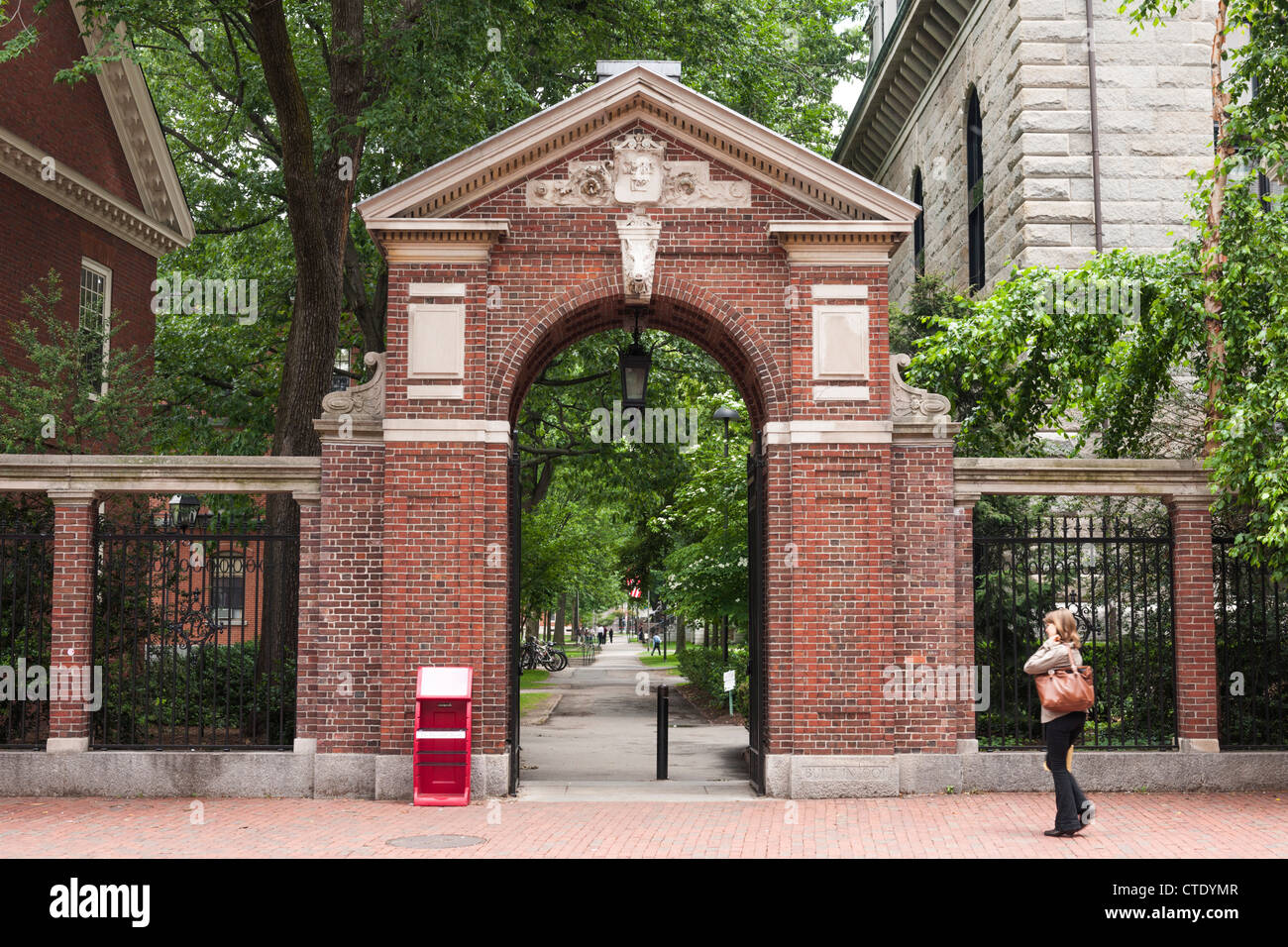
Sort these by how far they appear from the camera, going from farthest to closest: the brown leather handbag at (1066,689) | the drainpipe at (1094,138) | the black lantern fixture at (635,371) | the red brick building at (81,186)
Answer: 1. the red brick building at (81,186)
2. the drainpipe at (1094,138)
3. the black lantern fixture at (635,371)
4. the brown leather handbag at (1066,689)

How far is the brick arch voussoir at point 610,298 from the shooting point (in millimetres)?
12258

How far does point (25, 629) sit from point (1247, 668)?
12.8m

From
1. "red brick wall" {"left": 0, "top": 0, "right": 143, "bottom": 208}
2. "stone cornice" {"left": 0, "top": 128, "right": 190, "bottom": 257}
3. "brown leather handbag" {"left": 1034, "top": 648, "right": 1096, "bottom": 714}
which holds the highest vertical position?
"red brick wall" {"left": 0, "top": 0, "right": 143, "bottom": 208}

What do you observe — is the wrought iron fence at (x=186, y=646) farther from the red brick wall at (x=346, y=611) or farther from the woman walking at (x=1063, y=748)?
the woman walking at (x=1063, y=748)

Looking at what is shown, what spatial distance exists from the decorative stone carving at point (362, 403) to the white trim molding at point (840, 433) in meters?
4.18

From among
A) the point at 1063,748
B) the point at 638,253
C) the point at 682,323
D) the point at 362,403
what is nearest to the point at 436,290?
the point at 362,403

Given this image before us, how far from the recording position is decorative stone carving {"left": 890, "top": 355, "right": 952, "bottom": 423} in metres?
12.3

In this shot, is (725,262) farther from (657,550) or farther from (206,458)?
(657,550)

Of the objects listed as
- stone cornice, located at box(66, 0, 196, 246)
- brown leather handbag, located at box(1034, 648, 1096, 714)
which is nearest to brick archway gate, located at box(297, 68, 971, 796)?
brown leather handbag, located at box(1034, 648, 1096, 714)

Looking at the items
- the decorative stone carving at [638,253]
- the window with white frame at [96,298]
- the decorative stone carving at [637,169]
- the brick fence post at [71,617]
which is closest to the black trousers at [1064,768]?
the decorative stone carving at [638,253]

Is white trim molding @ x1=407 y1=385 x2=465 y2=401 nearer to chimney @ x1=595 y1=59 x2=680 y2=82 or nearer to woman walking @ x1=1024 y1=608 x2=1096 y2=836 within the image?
chimney @ x1=595 y1=59 x2=680 y2=82

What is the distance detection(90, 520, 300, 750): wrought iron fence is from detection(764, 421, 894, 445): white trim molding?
535 centimetres

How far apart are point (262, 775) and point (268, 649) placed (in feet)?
10.3

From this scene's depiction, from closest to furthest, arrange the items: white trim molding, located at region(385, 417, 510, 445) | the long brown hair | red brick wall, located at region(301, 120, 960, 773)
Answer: the long brown hair, red brick wall, located at region(301, 120, 960, 773), white trim molding, located at region(385, 417, 510, 445)
